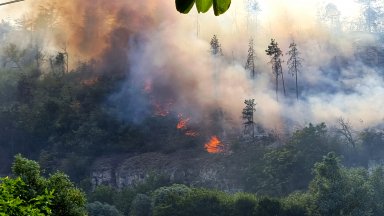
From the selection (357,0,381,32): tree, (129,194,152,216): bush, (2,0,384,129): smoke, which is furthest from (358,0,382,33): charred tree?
(129,194,152,216): bush

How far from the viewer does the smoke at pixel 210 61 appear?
187 ft

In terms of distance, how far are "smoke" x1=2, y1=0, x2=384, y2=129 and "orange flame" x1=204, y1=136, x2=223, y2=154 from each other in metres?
4.36

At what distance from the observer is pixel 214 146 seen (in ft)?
170

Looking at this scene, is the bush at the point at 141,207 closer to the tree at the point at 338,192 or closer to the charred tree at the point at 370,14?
the tree at the point at 338,192

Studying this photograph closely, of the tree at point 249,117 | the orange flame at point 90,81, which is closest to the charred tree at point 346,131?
the tree at point 249,117

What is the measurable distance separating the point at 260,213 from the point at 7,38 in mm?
54097

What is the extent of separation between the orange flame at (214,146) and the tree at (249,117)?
315 cm

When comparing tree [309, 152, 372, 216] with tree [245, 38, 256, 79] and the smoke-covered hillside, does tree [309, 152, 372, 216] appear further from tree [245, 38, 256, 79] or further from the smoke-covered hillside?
tree [245, 38, 256, 79]

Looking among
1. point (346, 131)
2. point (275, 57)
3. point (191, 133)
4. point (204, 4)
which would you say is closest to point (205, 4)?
point (204, 4)

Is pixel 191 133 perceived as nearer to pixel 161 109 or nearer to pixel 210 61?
pixel 161 109

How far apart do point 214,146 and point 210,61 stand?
15.7m

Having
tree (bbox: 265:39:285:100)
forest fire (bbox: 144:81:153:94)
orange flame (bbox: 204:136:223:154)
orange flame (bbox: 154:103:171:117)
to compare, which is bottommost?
orange flame (bbox: 204:136:223:154)

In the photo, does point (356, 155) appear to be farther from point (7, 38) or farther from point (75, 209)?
point (7, 38)

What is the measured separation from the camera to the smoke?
57.1 meters
